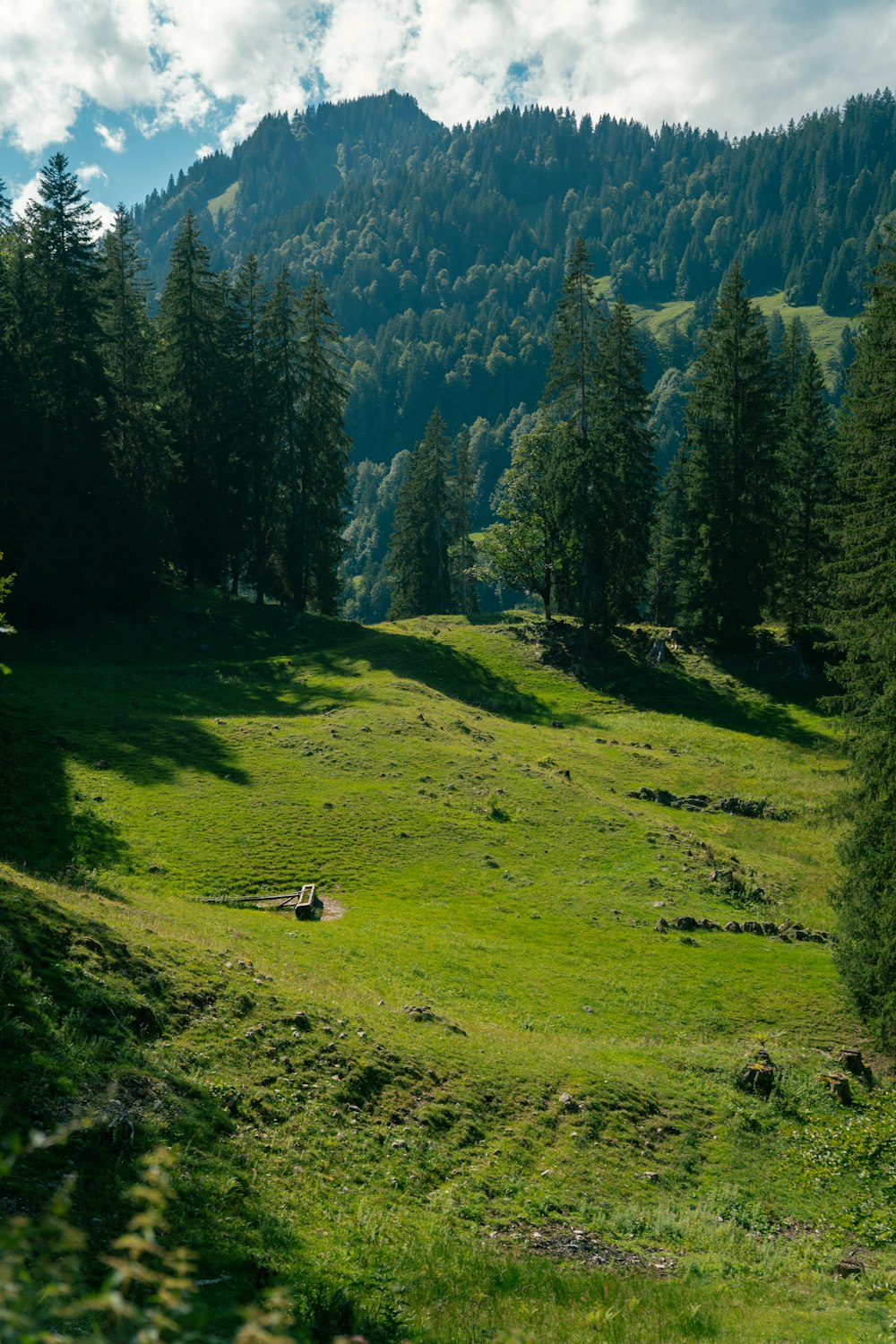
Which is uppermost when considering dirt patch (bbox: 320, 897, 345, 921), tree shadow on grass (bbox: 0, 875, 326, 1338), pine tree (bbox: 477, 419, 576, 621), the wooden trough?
pine tree (bbox: 477, 419, 576, 621)

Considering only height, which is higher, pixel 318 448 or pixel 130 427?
pixel 318 448

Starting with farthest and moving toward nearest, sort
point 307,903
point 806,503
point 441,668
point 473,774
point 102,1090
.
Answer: point 806,503, point 441,668, point 473,774, point 307,903, point 102,1090

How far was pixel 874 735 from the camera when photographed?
77.9ft

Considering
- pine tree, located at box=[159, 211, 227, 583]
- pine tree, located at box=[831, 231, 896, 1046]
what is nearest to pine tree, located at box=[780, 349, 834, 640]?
pine tree, located at box=[831, 231, 896, 1046]

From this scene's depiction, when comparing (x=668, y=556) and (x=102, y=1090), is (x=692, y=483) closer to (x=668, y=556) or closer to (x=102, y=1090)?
(x=668, y=556)

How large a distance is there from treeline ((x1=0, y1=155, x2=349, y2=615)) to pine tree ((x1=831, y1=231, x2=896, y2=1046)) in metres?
41.8

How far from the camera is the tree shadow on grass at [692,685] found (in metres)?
55.6

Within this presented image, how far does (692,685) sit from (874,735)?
36793 mm

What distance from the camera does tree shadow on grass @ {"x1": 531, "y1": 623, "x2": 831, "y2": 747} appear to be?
55.6 metres

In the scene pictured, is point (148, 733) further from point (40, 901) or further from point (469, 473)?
point (469, 473)

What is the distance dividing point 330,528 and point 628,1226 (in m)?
59.9

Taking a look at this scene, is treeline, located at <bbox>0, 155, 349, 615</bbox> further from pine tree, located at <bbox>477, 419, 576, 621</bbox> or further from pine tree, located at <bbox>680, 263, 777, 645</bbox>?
pine tree, located at <bbox>680, 263, 777, 645</bbox>

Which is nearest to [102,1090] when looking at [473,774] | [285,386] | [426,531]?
[473,774]

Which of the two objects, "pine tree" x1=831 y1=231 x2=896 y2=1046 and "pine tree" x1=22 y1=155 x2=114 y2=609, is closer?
"pine tree" x1=831 y1=231 x2=896 y2=1046
